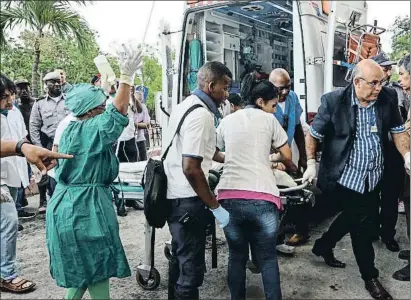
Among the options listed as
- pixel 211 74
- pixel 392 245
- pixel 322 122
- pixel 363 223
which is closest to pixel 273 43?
pixel 322 122

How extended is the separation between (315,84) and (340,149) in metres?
1.04

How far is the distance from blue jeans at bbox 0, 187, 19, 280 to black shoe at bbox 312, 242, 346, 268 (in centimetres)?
230

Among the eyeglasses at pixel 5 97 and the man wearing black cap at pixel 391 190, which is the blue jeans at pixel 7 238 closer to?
the eyeglasses at pixel 5 97

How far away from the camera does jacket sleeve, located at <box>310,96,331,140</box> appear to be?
300 centimetres

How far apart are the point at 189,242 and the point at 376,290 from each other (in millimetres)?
1452

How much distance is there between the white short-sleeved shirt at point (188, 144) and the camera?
2.17 m

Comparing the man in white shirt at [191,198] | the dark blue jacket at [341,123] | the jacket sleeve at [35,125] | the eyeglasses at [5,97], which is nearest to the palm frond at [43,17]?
the jacket sleeve at [35,125]

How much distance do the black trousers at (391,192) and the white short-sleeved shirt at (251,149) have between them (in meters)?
1.66

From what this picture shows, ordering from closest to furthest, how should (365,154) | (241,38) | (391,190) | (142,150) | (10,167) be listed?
(365,154), (10,167), (391,190), (241,38), (142,150)

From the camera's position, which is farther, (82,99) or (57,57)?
(57,57)

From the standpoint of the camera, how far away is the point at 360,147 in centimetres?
291

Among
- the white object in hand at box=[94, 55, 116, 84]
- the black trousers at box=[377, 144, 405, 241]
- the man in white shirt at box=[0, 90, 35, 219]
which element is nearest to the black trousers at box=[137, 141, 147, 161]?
the man in white shirt at box=[0, 90, 35, 219]

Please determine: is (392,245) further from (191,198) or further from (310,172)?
(191,198)

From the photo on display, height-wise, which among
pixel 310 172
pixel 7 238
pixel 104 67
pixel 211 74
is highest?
pixel 104 67
